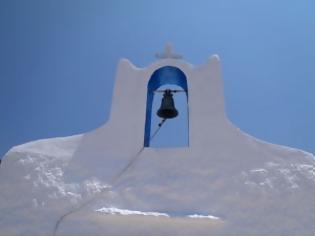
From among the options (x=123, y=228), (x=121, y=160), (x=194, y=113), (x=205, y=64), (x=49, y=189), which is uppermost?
(x=205, y=64)

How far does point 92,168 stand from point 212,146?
1.81m

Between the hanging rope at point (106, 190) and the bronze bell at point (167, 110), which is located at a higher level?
the bronze bell at point (167, 110)

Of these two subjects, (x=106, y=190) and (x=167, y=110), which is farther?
(x=167, y=110)

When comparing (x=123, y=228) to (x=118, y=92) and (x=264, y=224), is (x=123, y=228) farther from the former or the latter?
(x=118, y=92)

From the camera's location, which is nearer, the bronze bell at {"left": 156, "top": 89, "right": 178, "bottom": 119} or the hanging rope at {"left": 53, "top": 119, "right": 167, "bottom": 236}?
the hanging rope at {"left": 53, "top": 119, "right": 167, "bottom": 236}

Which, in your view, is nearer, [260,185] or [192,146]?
[260,185]

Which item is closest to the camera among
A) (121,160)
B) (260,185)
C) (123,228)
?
(123,228)

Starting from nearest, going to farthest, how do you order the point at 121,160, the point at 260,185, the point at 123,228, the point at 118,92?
the point at 123,228 < the point at 260,185 < the point at 121,160 < the point at 118,92

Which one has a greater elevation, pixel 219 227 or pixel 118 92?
pixel 118 92

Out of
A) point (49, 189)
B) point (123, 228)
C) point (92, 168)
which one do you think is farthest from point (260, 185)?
point (49, 189)

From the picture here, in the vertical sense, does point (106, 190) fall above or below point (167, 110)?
below

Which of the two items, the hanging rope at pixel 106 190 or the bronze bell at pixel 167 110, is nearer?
the hanging rope at pixel 106 190

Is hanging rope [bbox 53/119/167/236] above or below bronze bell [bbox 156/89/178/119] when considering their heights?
below

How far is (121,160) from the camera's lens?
19.0ft
